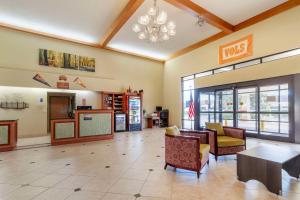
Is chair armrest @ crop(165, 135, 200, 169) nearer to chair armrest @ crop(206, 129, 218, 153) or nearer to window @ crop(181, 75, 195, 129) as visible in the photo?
chair armrest @ crop(206, 129, 218, 153)

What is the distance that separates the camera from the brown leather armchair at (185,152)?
3.20 meters

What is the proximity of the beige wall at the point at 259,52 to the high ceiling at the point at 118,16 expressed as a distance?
29cm

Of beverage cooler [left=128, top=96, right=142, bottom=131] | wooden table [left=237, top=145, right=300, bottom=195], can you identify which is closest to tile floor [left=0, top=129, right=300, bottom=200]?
wooden table [left=237, top=145, right=300, bottom=195]

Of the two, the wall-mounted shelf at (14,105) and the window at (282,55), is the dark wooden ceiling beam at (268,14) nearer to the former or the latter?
the window at (282,55)

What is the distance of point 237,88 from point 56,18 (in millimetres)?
7752

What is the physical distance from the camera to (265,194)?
8.50 ft

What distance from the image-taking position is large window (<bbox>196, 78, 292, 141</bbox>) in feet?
19.7

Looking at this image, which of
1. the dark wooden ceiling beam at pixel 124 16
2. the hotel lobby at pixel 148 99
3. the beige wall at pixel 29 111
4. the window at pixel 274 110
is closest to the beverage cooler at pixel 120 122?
the hotel lobby at pixel 148 99

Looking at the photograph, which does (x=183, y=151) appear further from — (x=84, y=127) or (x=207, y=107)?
(x=207, y=107)

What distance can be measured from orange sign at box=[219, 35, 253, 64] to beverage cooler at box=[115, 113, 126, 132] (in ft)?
18.2

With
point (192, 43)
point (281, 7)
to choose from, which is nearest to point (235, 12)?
point (281, 7)

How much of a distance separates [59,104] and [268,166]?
857 cm

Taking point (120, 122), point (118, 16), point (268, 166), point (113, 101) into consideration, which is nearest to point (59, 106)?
point (113, 101)

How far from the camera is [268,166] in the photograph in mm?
2672
